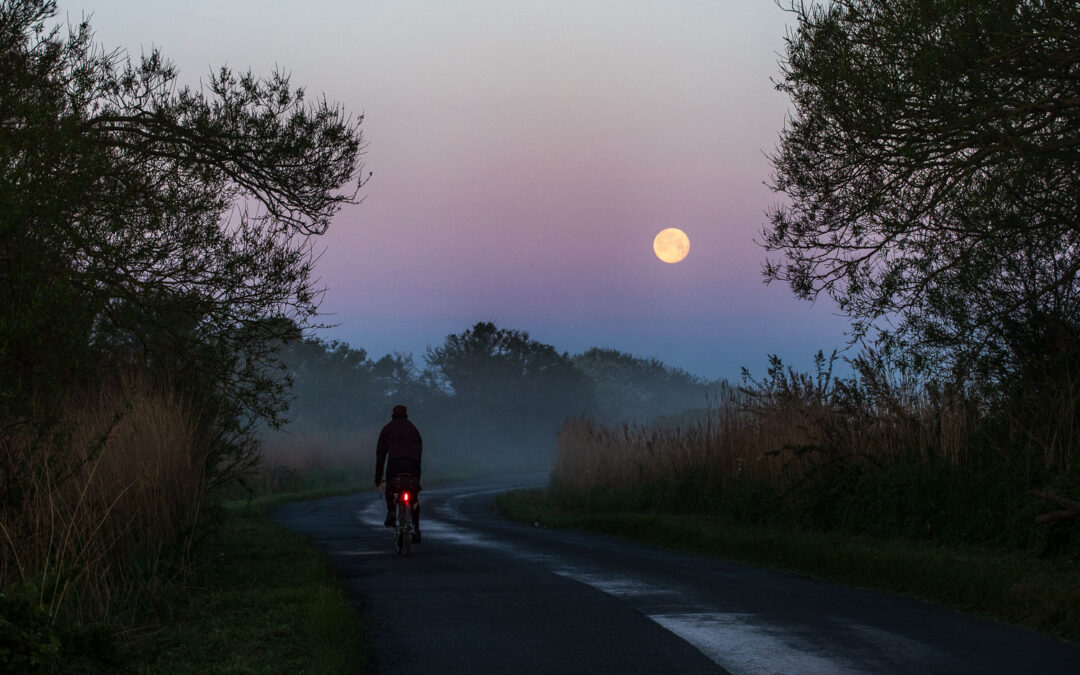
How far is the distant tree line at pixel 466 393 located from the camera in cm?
9200

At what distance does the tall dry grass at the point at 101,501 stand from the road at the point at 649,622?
217cm

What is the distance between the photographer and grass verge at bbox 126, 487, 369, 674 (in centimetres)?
754

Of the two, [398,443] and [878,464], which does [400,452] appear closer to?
[398,443]

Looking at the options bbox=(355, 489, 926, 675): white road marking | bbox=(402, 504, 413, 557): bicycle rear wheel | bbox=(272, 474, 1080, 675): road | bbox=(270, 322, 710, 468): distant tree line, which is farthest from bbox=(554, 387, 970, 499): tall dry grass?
bbox=(270, 322, 710, 468): distant tree line

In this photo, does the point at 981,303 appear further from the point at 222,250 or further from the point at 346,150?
the point at 222,250

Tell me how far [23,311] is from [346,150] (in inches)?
294

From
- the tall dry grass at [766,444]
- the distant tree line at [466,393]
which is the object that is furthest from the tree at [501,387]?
the tall dry grass at [766,444]

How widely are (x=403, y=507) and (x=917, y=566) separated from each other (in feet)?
25.9

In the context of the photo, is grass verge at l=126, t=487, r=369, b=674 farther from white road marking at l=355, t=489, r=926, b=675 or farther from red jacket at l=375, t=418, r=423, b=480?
red jacket at l=375, t=418, r=423, b=480

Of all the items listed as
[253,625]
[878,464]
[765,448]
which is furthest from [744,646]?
[765,448]

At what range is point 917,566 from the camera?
11.6 metres

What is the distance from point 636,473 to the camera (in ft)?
80.9

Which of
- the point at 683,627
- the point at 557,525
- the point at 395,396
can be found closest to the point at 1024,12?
the point at 683,627

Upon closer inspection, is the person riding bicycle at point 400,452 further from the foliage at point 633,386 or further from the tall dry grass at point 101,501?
the foliage at point 633,386
